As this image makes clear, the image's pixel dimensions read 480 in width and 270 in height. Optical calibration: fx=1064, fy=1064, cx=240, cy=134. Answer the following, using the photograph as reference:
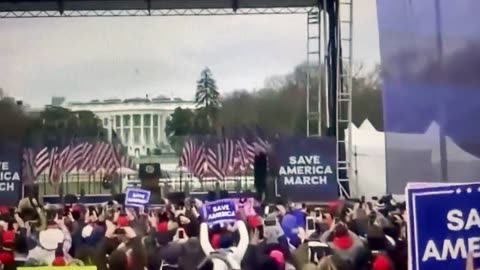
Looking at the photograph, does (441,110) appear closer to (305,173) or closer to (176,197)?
(305,173)

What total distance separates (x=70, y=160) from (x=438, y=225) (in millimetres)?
10221

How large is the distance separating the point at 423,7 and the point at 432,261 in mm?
6049

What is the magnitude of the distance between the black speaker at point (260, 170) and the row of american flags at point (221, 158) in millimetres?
111

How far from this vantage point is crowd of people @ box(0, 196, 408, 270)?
8.84m

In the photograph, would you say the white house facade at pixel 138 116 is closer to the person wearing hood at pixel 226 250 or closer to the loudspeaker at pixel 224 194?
the loudspeaker at pixel 224 194

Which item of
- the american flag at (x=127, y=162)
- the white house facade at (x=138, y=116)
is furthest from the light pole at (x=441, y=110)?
the white house facade at (x=138, y=116)

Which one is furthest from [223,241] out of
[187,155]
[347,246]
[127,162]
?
[127,162]

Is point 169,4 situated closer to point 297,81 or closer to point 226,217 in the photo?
point 297,81

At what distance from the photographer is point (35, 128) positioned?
52.3 ft

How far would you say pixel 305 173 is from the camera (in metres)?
10.6

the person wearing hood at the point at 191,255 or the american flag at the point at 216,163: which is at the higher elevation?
the american flag at the point at 216,163

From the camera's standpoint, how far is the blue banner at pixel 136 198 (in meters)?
10.9

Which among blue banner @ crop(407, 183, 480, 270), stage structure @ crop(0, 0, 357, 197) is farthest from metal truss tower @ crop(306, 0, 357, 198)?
blue banner @ crop(407, 183, 480, 270)

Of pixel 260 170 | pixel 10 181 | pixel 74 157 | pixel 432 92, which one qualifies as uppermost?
pixel 432 92
